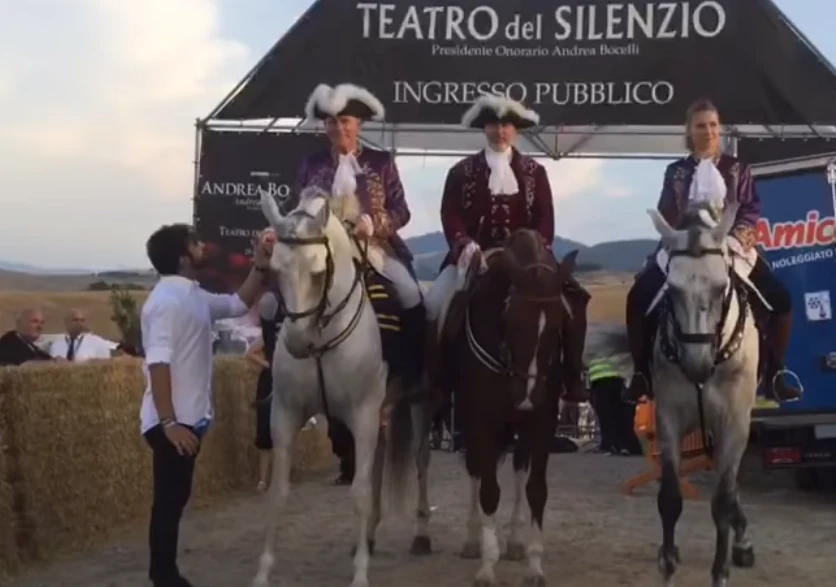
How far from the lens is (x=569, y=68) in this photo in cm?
1628

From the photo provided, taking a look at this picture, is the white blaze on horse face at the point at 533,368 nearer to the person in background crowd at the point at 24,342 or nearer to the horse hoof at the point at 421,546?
the horse hoof at the point at 421,546

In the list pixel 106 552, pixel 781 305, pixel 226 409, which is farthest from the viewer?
pixel 226 409

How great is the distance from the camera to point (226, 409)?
12984 millimetres

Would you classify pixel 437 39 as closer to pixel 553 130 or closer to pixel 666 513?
pixel 553 130

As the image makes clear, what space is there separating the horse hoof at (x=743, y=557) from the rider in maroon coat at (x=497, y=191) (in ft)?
8.37

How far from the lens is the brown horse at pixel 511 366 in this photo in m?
7.20

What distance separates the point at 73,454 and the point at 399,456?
2.39 meters

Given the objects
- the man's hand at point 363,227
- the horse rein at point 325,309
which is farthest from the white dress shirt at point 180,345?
the man's hand at point 363,227

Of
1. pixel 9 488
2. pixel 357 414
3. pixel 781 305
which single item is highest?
pixel 781 305

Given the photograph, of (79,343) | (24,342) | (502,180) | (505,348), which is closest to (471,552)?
(505,348)

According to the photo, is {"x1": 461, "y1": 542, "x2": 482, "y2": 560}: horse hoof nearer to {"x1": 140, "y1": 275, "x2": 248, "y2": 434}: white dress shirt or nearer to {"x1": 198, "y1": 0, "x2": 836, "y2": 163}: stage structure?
{"x1": 140, "y1": 275, "x2": 248, "y2": 434}: white dress shirt

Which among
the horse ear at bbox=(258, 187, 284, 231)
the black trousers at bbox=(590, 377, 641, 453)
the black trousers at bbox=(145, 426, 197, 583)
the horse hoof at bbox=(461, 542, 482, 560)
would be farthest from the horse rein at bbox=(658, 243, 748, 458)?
the black trousers at bbox=(590, 377, 641, 453)

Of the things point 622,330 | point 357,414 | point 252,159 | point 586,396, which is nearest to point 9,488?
point 357,414

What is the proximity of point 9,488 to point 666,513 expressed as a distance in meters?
4.17
